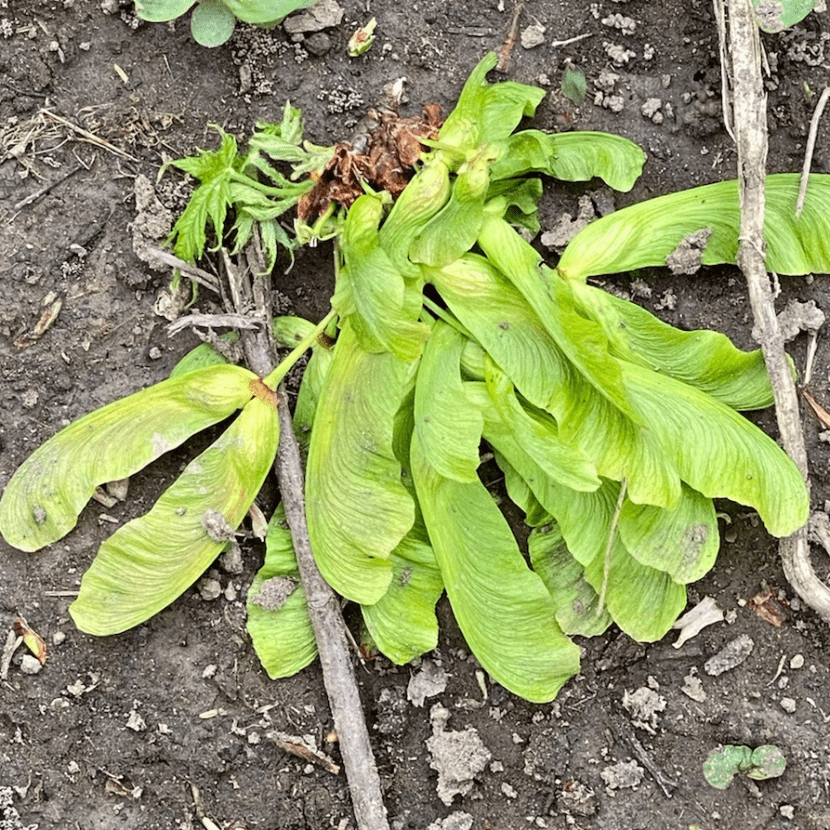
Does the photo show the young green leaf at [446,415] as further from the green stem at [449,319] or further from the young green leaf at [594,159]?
the young green leaf at [594,159]

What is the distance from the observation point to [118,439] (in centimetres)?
164

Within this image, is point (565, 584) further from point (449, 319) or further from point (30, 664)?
point (30, 664)

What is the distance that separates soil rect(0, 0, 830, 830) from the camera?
5.60 feet

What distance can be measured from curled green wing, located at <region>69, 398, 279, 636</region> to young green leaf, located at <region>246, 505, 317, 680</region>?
10 cm

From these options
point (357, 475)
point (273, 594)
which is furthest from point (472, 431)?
point (273, 594)

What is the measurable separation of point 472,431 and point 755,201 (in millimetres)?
601

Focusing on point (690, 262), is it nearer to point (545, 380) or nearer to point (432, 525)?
point (545, 380)

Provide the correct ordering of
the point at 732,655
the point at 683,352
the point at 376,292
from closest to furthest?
the point at 376,292
the point at 683,352
the point at 732,655

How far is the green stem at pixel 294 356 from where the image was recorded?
1632mm

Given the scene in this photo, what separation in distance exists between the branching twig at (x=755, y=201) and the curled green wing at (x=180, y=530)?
2.73ft

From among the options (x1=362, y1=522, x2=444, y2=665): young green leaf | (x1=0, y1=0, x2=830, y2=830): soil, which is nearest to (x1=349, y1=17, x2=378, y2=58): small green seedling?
(x1=0, y1=0, x2=830, y2=830): soil

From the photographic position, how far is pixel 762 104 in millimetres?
1597

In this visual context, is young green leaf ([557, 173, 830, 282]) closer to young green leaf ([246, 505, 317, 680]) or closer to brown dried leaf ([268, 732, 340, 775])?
young green leaf ([246, 505, 317, 680])

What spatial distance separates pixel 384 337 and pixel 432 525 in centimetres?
33
